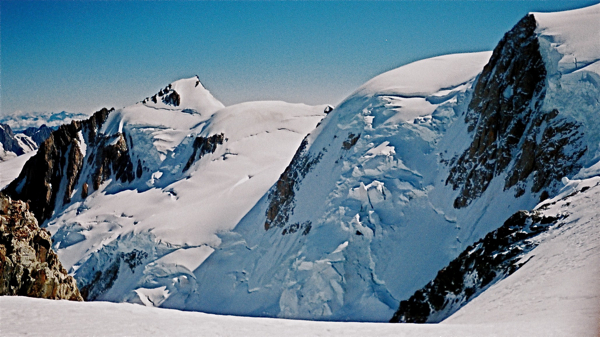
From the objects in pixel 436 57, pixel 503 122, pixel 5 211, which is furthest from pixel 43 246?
pixel 436 57

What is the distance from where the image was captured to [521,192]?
27594 millimetres

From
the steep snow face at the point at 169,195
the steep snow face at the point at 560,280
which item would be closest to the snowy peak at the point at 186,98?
the steep snow face at the point at 169,195

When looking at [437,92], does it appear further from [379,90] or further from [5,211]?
[5,211]

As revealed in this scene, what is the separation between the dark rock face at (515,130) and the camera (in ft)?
87.9

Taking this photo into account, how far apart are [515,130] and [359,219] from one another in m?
11.4

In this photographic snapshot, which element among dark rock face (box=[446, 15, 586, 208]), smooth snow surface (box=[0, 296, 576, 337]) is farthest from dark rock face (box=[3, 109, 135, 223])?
smooth snow surface (box=[0, 296, 576, 337])

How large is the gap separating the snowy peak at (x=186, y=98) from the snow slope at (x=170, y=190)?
0.53ft

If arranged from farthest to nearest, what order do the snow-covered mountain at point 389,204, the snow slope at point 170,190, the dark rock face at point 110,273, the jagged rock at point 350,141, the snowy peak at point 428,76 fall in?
1. the dark rock face at point 110,273
2. the snow slope at point 170,190
3. the snowy peak at point 428,76
4. the jagged rock at point 350,141
5. the snow-covered mountain at point 389,204

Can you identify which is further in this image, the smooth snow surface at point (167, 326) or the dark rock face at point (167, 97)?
the dark rock face at point (167, 97)

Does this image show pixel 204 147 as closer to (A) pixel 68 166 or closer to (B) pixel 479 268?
(A) pixel 68 166

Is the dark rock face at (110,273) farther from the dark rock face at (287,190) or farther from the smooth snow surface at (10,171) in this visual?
the smooth snow surface at (10,171)

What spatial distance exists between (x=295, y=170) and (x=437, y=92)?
13.9 metres

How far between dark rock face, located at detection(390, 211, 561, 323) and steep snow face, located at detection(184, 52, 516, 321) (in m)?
6.02

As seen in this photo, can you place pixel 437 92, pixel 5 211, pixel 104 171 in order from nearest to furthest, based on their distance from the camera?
pixel 5 211 < pixel 437 92 < pixel 104 171
